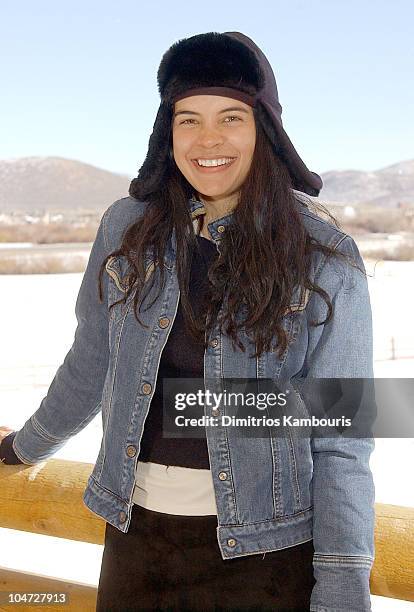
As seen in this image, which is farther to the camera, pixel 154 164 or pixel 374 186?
pixel 374 186

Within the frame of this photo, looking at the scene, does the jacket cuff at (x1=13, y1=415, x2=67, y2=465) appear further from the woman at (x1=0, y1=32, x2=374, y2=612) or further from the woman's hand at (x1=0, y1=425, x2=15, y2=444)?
the woman at (x1=0, y1=32, x2=374, y2=612)

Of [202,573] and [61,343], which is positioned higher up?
[202,573]

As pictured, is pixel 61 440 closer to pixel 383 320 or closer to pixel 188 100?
pixel 188 100

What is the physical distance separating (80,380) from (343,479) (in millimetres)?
423

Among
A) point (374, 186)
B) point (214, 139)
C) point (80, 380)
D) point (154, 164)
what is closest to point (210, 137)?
point (214, 139)

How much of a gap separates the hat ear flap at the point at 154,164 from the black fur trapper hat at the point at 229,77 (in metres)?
0.03

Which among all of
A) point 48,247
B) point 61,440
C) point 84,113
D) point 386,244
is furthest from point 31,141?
point 61,440

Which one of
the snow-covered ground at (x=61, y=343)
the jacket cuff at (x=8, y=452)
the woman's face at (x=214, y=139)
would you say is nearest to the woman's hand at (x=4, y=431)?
the jacket cuff at (x=8, y=452)

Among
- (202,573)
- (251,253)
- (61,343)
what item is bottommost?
(61,343)

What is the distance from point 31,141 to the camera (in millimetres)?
26047

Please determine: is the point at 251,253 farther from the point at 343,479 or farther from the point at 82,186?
the point at 82,186

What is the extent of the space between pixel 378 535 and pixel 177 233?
493mm

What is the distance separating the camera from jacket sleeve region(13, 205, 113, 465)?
3.64ft

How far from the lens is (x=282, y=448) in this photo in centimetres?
98
